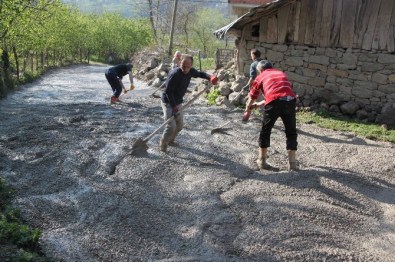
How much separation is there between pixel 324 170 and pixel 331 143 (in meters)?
1.87

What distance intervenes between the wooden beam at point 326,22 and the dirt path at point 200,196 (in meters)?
3.00

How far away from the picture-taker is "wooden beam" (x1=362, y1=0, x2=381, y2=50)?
9.67m

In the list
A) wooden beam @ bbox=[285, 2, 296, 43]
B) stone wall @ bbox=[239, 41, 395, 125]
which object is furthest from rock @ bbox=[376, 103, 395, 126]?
wooden beam @ bbox=[285, 2, 296, 43]

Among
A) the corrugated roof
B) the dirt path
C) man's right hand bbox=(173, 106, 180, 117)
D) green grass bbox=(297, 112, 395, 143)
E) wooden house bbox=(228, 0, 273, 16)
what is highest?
wooden house bbox=(228, 0, 273, 16)

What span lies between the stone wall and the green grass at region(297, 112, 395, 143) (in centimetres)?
38

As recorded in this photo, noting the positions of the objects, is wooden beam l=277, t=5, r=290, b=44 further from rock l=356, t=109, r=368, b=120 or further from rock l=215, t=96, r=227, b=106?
rock l=356, t=109, r=368, b=120

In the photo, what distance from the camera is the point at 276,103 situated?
576 centimetres

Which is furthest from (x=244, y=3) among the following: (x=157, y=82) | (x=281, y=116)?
(x=281, y=116)

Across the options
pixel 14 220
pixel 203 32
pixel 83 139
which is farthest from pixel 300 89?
pixel 203 32

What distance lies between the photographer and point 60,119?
32.3 feet

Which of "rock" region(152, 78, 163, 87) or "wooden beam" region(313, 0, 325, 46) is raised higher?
"wooden beam" region(313, 0, 325, 46)

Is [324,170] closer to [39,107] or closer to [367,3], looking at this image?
[367,3]

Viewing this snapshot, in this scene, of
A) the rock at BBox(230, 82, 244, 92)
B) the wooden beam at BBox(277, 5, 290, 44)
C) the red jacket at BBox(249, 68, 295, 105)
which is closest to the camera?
the red jacket at BBox(249, 68, 295, 105)

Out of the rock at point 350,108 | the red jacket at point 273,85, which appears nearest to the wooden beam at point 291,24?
the rock at point 350,108
